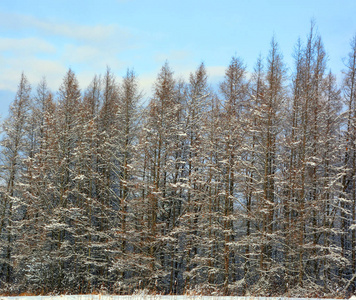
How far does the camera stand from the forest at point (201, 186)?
65.4 feet

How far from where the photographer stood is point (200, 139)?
22.5 meters

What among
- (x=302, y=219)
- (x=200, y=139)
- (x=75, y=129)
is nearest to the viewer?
(x=302, y=219)

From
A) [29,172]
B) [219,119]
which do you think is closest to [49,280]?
[29,172]

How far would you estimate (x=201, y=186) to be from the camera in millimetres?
23094

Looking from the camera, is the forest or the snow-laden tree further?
the snow-laden tree

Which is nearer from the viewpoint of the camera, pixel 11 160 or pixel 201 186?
pixel 201 186

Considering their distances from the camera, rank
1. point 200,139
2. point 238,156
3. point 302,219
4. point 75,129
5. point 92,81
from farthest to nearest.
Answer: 1. point 92,81
2. point 75,129
3. point 200,139
4. point 238,156
5. point 302,219

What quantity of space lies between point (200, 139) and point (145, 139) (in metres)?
3.76

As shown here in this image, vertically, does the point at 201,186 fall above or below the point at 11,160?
below

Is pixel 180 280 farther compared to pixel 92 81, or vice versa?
pixel 92 81

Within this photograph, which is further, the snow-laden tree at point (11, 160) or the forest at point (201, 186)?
the snow-laden tree at point (11, 160)

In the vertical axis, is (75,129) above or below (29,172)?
above

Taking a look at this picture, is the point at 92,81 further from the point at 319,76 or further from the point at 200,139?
the point at 319,76

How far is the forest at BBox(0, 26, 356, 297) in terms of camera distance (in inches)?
784
